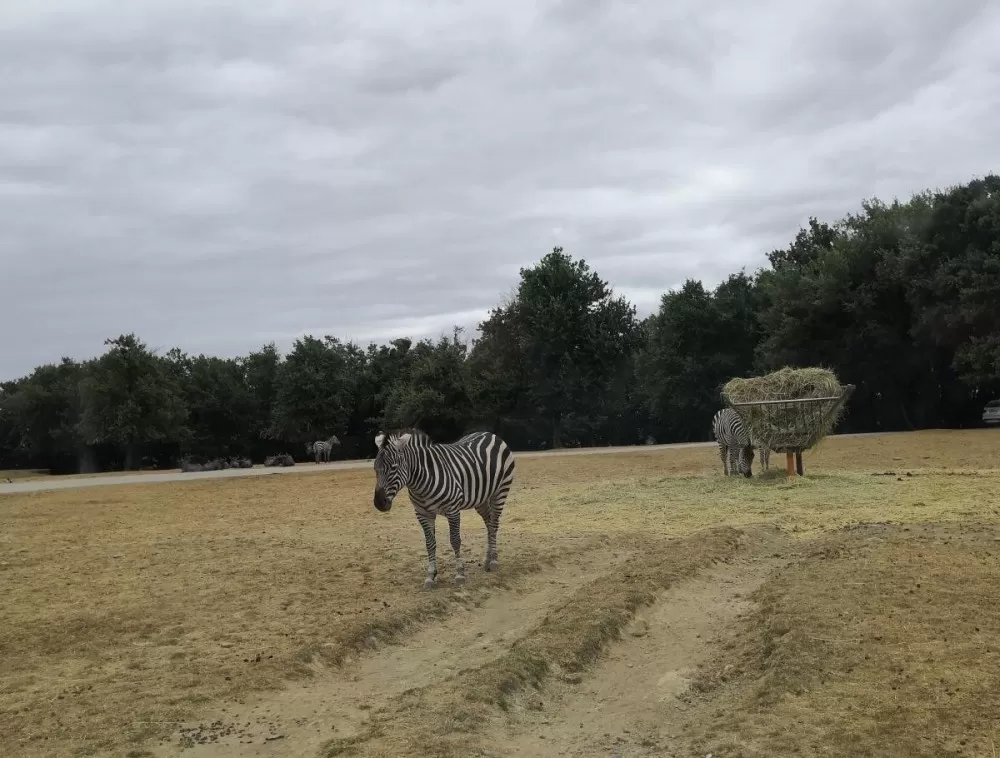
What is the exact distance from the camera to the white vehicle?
126 feet

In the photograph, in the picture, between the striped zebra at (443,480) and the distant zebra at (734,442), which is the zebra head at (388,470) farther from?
the distant zebra at (734,442)

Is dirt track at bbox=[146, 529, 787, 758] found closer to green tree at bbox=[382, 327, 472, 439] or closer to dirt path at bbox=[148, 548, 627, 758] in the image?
dirt path at bbox=[148, 548, 627, 758]

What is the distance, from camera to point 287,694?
603 cm

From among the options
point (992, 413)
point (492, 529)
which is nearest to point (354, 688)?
point (492, 529)

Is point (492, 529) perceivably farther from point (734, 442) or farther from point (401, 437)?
point (734, 442)

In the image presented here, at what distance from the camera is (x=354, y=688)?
20.3 ft

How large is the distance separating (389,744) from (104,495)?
72.7ft

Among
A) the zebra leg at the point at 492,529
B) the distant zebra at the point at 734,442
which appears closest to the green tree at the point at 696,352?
the distant zebra at the point at 734,442

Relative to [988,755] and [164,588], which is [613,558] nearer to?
[164,588]

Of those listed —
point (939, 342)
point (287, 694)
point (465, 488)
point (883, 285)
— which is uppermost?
point (883, 285)

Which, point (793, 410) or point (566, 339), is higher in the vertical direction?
point (566, 339)

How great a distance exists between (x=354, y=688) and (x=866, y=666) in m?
3.63

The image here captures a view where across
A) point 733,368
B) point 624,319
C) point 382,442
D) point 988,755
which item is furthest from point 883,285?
point 988,755

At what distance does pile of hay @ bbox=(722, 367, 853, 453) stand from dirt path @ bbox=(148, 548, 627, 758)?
9343 mm
